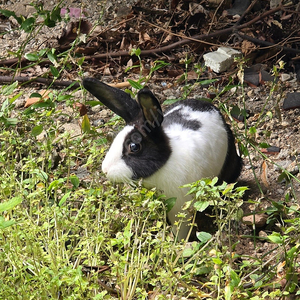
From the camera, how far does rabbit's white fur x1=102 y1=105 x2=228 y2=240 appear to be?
11.6 feet

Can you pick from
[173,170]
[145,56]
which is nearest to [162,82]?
[145,56]

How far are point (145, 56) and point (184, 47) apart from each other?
464 millimetres

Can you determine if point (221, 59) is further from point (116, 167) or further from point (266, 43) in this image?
point (116, 167)

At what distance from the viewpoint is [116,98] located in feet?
12.2

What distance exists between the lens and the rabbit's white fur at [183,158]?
3523 mm

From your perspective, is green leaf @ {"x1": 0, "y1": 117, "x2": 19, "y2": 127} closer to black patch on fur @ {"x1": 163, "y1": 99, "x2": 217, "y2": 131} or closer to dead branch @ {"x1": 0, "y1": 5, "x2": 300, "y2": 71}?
black patch on fur @ {"x1": 163, "y1": 99, "x2": 217, "y2": 131}

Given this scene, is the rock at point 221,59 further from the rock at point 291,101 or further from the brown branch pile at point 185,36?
the rock at point 291,101

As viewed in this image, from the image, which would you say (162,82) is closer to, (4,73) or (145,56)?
(145,56)

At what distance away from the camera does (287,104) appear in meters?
5.18

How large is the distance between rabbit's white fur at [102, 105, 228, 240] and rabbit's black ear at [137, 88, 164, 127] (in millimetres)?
162

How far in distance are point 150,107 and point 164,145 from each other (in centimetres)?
32

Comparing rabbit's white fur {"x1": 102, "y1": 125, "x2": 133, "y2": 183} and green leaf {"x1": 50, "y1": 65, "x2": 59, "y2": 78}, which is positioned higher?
green leaf {"x1": 50, "y1": 65, "x2": 59, "y2": 78}

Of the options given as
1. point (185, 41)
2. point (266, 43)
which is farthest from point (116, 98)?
point (266, 43)

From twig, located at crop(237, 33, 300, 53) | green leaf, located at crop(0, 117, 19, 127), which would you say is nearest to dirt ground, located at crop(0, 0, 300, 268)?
twig, located at crop(237, 33, 300, 53)
